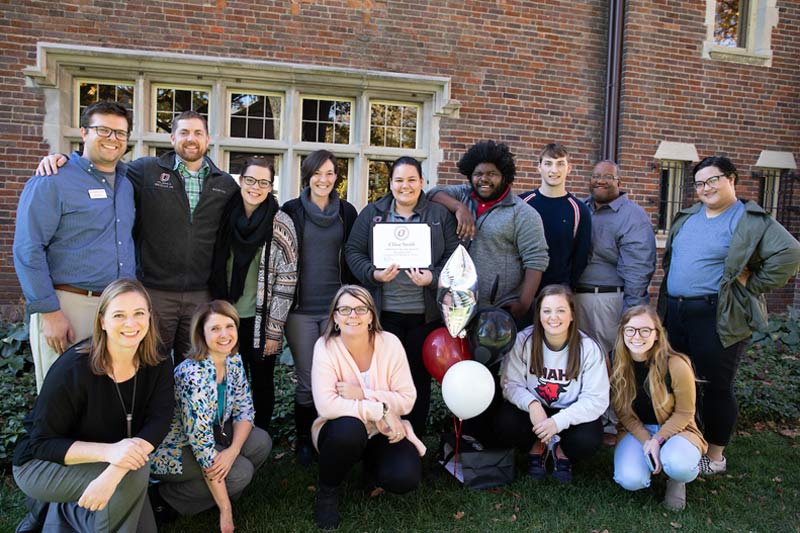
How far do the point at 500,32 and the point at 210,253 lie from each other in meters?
5.25

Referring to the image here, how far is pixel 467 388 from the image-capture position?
3.20 m

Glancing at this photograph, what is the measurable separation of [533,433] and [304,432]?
1422 millimetres

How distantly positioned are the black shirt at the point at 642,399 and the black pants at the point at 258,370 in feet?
7.07

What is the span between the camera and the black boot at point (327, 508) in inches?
121

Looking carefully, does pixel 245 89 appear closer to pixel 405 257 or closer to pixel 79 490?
pixel 405 257

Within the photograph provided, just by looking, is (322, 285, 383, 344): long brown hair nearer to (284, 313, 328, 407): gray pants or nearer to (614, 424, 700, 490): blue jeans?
(284, 313, 328, 407): gray pants

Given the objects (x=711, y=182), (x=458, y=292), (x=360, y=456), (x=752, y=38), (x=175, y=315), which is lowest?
(x=360, y=456)

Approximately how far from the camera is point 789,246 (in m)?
3.54

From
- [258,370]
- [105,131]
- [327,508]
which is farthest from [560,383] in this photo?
[105,131]

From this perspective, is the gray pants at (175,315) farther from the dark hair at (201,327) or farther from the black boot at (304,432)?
the black boot at (304,432)

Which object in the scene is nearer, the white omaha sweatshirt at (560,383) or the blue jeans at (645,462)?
the blue jeans at (645,462)

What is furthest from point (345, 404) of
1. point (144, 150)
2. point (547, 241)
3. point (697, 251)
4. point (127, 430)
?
point (144, 150)

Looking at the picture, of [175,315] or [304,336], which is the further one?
[304,336]

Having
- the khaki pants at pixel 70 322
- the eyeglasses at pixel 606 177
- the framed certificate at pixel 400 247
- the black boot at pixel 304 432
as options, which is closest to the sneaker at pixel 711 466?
the eyeglasses at pixel 606 177
